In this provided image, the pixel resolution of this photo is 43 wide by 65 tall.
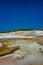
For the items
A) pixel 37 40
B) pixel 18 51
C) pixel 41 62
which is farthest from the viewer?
pixel 37 40

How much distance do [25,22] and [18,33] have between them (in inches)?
10.7

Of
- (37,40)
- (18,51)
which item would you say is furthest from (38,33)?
(18,51)

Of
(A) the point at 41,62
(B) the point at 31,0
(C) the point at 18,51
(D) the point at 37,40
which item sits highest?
(B) the point at 31,0

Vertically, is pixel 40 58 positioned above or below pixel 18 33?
below

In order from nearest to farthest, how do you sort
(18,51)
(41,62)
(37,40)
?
1. (41,62)
2. (18,51)
3. (37,40)

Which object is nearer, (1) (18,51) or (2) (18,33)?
(1) (18,51)

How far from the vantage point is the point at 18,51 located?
2740 mm

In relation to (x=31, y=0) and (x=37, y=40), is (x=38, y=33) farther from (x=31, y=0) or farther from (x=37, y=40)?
(x=31, y=0)

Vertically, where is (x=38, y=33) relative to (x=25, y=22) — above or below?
below

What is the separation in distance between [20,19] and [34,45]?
628 millimetres

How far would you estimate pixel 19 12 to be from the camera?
3119 millimetres

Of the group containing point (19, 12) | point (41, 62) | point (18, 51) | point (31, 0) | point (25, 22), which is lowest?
point (41, 62)

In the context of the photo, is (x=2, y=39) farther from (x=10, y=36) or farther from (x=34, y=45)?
(x=34, y=45)

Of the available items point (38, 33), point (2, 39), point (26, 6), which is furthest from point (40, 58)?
point (26, 6)
